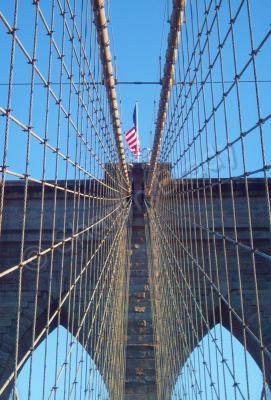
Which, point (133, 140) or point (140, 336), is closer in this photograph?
point (140, 336)

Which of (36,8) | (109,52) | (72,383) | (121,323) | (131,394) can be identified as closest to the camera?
(36,8)

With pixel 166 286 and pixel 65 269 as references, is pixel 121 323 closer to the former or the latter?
pixel 166 286

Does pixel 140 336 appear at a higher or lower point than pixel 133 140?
lower

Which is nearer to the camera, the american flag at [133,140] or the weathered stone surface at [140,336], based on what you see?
the weathered stone surface at [140,336]

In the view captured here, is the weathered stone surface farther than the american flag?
No

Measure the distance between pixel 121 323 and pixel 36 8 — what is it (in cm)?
532

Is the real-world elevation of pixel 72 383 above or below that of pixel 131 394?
above

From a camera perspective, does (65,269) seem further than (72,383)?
Yes

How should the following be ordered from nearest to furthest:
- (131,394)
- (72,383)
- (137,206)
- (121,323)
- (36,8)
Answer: (36,8)
(72,383)
(131,394)
(121,323)
(137,206)

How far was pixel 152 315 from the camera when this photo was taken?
7699 millimetres

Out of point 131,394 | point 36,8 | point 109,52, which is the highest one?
point 109,52

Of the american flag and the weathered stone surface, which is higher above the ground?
the american flag

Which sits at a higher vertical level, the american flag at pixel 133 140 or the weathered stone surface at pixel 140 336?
the american flag at pixel 133 140

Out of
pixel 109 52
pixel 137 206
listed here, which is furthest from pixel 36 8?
pixel 137 206
